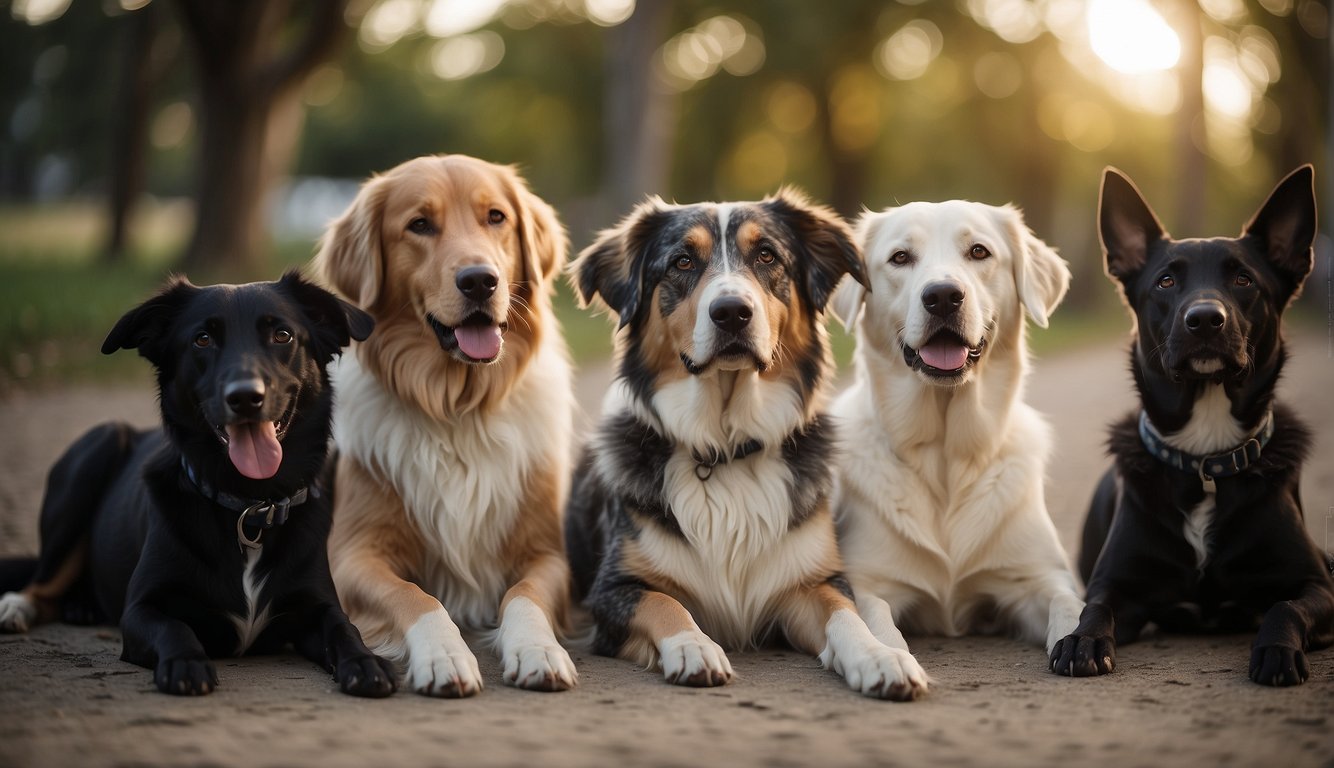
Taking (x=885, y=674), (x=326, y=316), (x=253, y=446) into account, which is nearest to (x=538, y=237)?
(x=326, y=316)

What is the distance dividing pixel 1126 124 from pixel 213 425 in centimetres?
2956

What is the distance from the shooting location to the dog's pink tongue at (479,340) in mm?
4246

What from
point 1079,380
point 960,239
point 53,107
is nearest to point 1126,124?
point 1079,380

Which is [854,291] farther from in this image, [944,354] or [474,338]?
[474,338]

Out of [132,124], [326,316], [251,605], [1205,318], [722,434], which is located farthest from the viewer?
[132,124]

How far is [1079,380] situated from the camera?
14.3 m

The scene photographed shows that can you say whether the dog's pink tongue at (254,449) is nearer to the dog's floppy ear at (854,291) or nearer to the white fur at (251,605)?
the white fur at (251,605)

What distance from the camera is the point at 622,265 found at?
441cm

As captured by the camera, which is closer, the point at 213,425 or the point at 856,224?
the point at 213,425

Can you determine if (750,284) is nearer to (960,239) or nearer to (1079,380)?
(960,239)

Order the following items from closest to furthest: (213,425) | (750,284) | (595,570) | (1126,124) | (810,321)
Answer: (213,425)
(750,284)
(810,321)
(595,570)
(1126,124)

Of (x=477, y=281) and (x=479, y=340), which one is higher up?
(x=477, y=281)

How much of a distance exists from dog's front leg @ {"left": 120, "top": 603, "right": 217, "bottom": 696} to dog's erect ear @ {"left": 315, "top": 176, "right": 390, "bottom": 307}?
4.60 ft

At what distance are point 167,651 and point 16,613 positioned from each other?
1.31 meters
